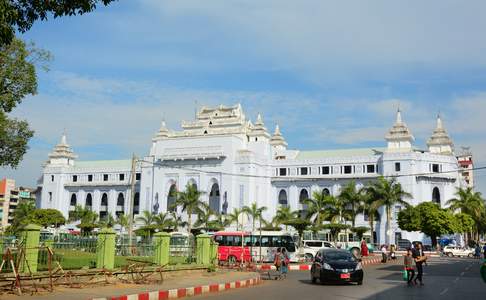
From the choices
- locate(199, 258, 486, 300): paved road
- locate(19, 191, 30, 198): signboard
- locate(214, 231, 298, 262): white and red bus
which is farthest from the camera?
locate(19, 191, 30, 198): signboard

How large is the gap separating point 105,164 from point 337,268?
78.9m

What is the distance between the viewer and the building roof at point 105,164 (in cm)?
8831

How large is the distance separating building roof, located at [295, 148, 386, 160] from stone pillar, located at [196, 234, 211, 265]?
52.0 metres

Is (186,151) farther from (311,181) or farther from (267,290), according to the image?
(267,290)

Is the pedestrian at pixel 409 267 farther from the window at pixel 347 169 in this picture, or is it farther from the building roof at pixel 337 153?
the building roof at pixel 337 153

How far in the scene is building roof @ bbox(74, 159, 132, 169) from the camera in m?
88.3

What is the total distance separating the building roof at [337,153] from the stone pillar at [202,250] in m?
52.0

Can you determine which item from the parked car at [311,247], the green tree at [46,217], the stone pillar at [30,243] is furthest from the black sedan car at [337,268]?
the green tree at [46,217]

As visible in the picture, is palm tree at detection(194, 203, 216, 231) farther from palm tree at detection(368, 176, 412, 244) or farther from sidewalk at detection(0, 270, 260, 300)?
sidewalk at detection(0, 270, 260, 300)

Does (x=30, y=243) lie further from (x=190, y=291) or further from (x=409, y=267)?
(x=409, y=267)

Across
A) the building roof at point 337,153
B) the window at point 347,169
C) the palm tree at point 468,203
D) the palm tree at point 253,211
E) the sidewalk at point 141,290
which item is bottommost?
the sidewalk at point 141,290

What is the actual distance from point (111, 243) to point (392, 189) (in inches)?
1768

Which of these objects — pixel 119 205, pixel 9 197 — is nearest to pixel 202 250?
pixel 119 205

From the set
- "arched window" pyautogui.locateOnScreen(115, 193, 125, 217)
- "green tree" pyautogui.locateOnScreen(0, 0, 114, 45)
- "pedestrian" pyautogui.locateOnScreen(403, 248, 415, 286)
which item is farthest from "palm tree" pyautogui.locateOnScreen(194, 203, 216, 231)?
"green tree" pyautogui.locateOnScreen(0, 0, 114, 45)
